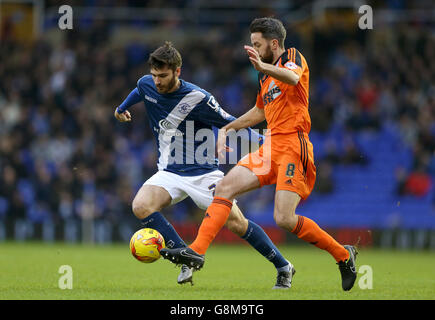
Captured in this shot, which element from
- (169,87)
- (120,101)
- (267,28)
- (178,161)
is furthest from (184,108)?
(120,101)

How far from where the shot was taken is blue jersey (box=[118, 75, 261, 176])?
306 inches

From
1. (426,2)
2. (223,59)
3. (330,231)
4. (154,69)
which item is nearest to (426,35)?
(426,2)

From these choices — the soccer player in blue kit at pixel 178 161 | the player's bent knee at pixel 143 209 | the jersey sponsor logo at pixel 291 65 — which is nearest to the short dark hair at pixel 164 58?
the soccer player in blue kit at pixel 178 161

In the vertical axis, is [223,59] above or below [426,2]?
below

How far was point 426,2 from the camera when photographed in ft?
72.0

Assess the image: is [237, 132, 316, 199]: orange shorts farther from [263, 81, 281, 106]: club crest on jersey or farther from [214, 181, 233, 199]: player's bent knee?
[263, 81, 281, 106]: club crest on jersey

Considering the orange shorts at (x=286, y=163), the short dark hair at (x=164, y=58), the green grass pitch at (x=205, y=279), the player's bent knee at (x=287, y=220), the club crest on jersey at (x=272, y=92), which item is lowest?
the green grass pitch at (x=205, y=279)

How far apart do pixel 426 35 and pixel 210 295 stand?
607 inches

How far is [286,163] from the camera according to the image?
6.84 meters

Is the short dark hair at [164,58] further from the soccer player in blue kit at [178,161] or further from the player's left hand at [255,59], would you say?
the player's left hand at [255,59]

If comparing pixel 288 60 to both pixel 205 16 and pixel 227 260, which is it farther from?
pixel 205 16

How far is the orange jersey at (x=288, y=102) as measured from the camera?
6.96 meters

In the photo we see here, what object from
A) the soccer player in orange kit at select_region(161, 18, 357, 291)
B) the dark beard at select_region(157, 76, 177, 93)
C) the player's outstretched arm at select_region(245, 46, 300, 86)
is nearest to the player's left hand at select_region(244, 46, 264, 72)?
the player's outstretched arm at select_region(245, 46, 300, 86)

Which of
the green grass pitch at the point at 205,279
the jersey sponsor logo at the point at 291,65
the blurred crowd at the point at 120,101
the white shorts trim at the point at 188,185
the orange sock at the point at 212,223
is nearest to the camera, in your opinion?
the green grass pitch at the point at 205,279
